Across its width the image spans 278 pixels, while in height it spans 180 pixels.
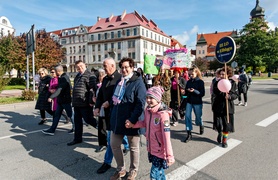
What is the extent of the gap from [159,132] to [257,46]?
55.0m

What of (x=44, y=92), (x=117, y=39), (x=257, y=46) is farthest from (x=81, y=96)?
(x=117, y=39)

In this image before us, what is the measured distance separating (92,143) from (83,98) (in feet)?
3.86

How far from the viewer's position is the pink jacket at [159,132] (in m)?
2.38

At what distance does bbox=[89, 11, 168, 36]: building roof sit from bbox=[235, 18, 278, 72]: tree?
26.0m

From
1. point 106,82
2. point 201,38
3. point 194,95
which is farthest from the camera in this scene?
point 201,38

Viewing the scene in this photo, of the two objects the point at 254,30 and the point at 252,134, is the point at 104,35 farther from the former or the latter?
the point at 252,134

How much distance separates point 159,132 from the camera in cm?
247

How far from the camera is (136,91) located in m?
2.79

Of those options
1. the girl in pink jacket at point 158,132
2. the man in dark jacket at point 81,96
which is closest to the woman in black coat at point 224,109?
the girl in pink jacket at point 158,132

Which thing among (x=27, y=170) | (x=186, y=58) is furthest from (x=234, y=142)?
(x=186, y=58)

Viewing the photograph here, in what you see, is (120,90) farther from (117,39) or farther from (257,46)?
(117,39)

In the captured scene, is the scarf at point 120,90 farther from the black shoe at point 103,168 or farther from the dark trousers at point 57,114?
the dark trousers at point 57,114

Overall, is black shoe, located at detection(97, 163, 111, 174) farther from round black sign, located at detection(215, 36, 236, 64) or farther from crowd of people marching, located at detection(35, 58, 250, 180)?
round black sign, located at detection(215, 36, 236, 64)

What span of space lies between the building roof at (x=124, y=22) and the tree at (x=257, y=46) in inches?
1025
